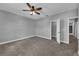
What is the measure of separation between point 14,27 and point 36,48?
3.16 ft

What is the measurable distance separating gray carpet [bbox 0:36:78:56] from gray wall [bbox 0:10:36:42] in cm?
22

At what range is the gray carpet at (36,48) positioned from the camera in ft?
6.15

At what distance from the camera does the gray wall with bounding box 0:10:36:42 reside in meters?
2.06

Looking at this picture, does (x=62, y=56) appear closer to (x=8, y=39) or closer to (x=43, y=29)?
(x=43, y=29)

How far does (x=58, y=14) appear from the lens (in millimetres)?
2033

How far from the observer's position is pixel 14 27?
92.4 inches

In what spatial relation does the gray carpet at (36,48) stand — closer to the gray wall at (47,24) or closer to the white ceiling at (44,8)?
the gray wall at (47,24)

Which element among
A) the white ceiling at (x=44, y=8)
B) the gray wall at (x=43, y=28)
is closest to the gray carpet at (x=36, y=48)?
the gray wall at (x=43, y=28)

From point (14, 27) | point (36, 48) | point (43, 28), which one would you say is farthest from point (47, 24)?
point (14, 27)

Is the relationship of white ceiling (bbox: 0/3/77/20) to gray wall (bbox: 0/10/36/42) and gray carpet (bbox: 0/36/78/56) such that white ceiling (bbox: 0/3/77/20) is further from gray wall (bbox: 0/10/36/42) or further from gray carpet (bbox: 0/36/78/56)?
gray carpet (bbox: 0/36/78/56)

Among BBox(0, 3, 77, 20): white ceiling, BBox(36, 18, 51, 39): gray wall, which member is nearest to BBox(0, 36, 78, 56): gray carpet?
BBox(36, 18, 51, 39): gray wall

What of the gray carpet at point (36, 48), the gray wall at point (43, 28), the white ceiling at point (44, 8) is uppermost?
the white ceiling at point (44, 8)

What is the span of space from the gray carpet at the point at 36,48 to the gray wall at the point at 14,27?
0.73 feet

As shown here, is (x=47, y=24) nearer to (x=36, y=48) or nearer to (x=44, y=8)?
(x=44, y=8)
